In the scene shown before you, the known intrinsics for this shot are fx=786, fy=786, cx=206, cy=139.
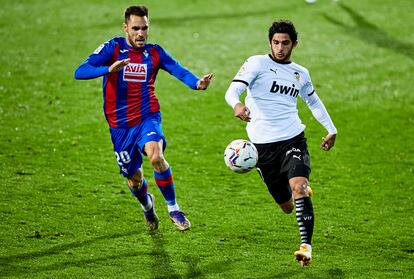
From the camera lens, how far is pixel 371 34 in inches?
819

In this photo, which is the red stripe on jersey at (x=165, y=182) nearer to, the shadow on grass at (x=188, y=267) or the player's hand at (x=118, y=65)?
the shadow on grass at (x=188, y=267)

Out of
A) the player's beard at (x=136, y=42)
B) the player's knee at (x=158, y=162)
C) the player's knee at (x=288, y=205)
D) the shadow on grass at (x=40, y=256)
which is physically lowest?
the shadow on grass at (x=40, y=256)

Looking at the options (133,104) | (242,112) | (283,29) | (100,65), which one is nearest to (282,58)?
(283,29)

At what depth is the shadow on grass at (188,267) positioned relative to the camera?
26.9 feet

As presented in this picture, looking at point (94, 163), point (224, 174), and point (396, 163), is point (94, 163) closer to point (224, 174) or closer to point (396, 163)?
point (224, 174)

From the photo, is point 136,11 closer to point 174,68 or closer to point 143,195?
point 174,68

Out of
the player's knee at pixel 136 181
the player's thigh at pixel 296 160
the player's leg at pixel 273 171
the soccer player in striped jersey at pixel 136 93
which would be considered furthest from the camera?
the player's knee at pixel 136 181

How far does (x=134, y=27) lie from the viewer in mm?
8930

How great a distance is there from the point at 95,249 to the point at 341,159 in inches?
217

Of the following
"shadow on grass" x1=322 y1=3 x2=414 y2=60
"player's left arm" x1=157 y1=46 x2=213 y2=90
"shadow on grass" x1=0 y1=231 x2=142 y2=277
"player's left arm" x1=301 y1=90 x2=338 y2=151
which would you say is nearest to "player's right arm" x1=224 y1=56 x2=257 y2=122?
"player's left arm" x1=157 y1=46 x2=213 y2=90

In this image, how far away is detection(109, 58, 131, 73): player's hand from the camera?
27.3 ft

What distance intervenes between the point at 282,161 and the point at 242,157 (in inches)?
19.1

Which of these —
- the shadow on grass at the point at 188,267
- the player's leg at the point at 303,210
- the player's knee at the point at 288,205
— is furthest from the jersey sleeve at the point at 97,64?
the player's knee at the point at 288,205

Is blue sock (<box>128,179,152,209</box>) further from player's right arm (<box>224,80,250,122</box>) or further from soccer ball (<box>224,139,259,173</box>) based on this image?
player's right arm (<box>224,80,250,122</box>)
